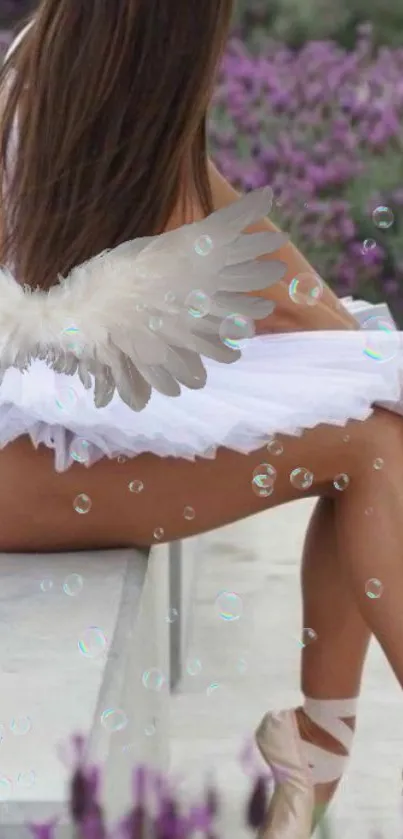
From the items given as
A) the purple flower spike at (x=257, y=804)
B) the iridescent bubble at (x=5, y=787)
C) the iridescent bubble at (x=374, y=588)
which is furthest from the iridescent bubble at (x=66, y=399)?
the purple flower spike at (x=257, y=804)

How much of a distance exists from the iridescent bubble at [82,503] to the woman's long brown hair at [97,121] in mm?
217

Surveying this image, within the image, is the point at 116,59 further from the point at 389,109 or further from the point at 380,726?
the point at 389,109

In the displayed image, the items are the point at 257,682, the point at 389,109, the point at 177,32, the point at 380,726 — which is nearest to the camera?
the point at 177,32

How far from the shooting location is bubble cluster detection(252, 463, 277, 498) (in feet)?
4.58

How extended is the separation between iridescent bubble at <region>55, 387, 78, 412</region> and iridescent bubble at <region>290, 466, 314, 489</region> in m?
0.24

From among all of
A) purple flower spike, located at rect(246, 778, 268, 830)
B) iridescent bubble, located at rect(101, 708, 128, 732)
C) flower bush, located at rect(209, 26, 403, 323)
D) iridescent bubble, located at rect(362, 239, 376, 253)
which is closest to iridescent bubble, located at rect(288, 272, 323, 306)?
iridescent bubble, located at rect(101, 708, 128, 732)

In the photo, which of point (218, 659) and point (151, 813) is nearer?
point (151, 813)

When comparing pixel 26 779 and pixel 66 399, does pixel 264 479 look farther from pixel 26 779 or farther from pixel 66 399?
pixel 26 779

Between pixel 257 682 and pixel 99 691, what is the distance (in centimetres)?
128

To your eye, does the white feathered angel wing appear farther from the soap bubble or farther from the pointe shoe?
the pointe shoe

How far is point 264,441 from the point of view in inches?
54.5

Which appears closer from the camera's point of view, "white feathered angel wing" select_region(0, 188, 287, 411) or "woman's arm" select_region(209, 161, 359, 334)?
"white feathered angel wing" select_region(0, 188, 287, 411)

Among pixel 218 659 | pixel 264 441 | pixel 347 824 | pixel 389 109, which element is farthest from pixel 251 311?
pixel 389 109

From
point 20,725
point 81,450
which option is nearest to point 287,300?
point 81,450
